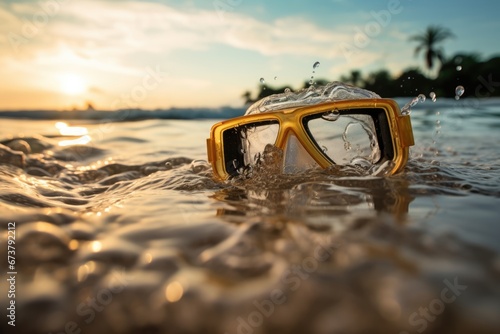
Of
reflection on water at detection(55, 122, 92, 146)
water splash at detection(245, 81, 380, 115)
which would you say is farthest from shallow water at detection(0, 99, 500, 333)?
reflection on water at detection(55, 122, 92, 146)

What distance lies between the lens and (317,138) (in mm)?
3102

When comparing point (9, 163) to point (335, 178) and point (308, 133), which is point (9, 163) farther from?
point (335, 178)

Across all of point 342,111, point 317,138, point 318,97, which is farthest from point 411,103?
point 317,138

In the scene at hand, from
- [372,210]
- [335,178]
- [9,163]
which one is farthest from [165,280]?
[9,163]

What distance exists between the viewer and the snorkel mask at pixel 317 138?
9.64ft

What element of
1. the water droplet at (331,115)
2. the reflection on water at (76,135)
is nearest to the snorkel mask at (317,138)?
the water droplet at (331,115)

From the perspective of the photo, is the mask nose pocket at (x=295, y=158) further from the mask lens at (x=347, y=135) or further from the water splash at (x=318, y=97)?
the water splash at (x=318, y=97)

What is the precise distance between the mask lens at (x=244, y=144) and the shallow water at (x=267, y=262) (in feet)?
2.97

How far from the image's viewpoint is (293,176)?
2799mm

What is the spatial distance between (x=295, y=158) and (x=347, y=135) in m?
0.46

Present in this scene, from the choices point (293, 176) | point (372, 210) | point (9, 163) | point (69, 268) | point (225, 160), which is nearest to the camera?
point (69, 268)

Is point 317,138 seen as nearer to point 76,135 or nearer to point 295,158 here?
point 295,158

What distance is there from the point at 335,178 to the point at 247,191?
0.55m

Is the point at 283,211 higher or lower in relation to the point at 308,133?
lower
